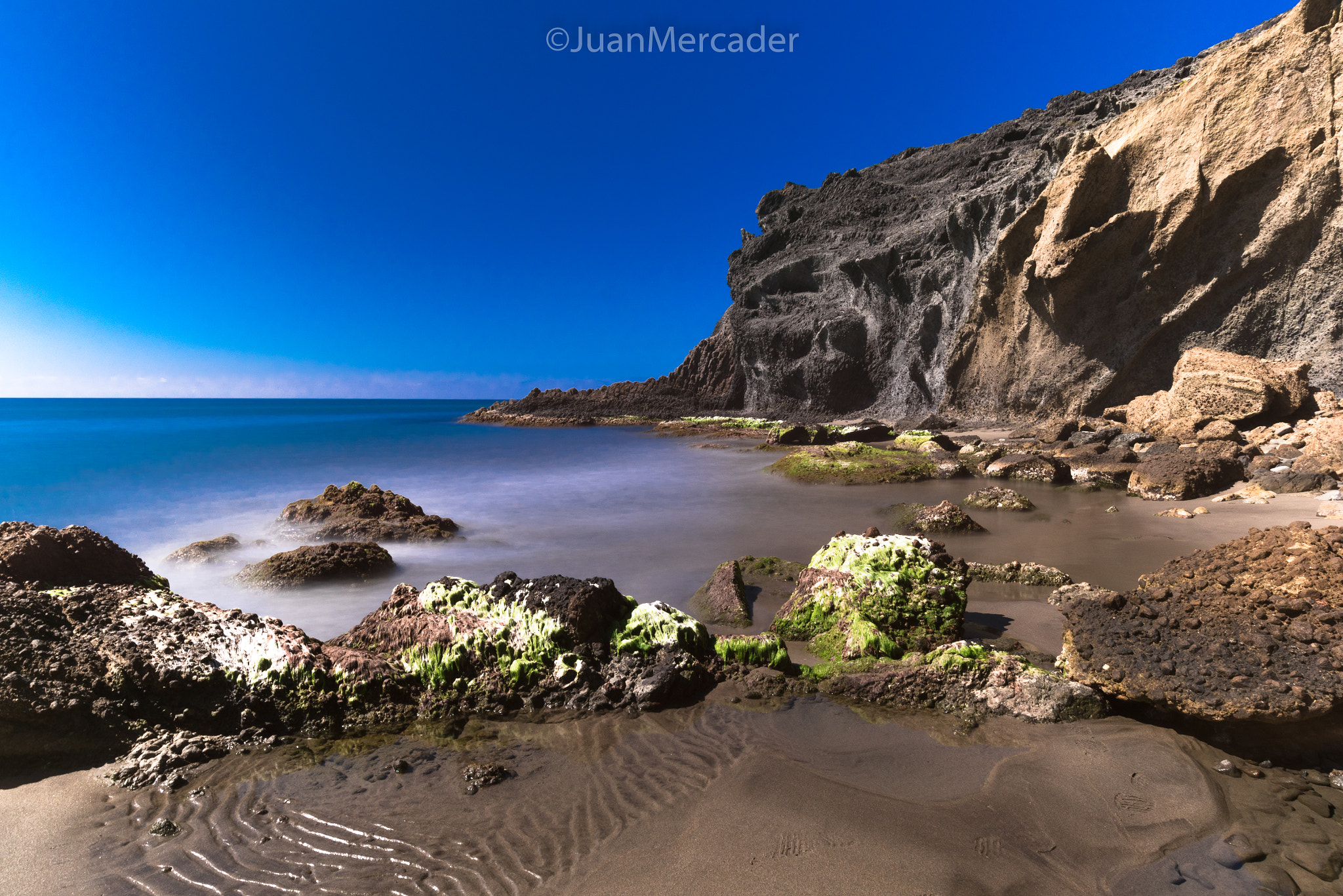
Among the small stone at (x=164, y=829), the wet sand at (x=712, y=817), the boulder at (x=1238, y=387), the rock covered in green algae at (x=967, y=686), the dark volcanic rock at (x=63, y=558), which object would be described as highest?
the boulder at (x=1238, y=387)

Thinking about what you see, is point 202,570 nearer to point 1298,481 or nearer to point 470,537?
point 470,537

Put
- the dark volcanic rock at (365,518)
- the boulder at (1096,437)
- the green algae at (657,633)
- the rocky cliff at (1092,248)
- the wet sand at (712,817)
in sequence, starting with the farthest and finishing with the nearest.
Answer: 1. the rocky cliff at (1092,248)
2. the boulder at (1096,437)
3. the dark volcanic rock at (365,518)
4. the green algae at (657,633)
5. the wet sand at (712,817)

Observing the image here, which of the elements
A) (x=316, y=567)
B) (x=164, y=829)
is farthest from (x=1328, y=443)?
(x=316, y=567)

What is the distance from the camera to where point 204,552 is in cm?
710

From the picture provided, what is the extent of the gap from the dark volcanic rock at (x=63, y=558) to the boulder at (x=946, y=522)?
7655 mm

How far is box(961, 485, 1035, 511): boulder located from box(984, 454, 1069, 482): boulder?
76.3 inches

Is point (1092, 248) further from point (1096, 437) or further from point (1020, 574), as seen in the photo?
point (1020, 574)

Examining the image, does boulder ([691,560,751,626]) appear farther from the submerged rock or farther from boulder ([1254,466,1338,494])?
boulder ([1254,466,1338,494])

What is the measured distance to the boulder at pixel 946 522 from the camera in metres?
7.05

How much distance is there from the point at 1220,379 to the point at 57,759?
16531mm

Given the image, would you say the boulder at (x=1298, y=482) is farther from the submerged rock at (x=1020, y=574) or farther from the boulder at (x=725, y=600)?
the boulder at (x=725, y=600)

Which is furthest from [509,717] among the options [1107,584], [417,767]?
[1107,584]

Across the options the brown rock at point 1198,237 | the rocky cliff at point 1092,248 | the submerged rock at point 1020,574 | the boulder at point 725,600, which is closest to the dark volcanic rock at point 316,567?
the boulder at point 725,600

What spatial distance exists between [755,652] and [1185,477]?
26.6 feet
